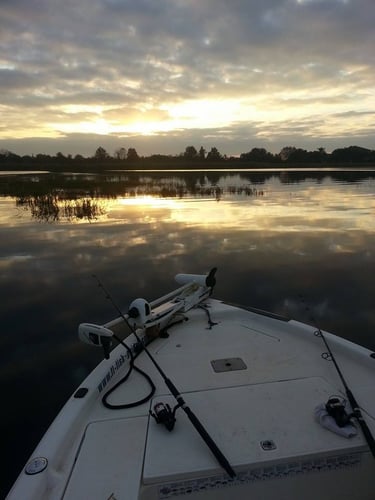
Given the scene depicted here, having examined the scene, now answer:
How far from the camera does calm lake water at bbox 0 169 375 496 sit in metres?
6.49

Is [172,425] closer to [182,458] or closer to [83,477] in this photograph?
[182,458]

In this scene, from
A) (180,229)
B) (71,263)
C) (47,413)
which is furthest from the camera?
(180,229)

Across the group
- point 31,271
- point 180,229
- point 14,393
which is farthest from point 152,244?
point 14,393

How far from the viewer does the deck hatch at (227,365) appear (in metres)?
4.52

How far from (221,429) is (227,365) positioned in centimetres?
122

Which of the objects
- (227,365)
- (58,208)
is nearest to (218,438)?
(227,365)

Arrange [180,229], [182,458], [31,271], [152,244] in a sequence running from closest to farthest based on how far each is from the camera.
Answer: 1. [182,458]
2. [31,271]
3. [152,244]
4. [180,229]

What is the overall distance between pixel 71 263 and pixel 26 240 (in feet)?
13.5

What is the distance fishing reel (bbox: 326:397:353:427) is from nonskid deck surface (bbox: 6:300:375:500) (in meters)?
0.15

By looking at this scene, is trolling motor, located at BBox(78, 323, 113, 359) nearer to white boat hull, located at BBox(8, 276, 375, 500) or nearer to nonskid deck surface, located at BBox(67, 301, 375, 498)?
white boat hull, located at BBox(8, 276, 375, 500)

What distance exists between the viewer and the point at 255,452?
3.11 metres

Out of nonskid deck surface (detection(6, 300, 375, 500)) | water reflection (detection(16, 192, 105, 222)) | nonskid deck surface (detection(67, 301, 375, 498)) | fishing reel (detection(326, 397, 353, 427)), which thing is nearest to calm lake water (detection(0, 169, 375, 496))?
water reflection (detection(16, 192, 105, 222))

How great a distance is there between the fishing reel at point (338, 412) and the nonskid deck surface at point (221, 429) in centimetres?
15

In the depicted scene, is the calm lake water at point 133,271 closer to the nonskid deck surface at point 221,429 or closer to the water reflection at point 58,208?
the water reflection at point 58,208
